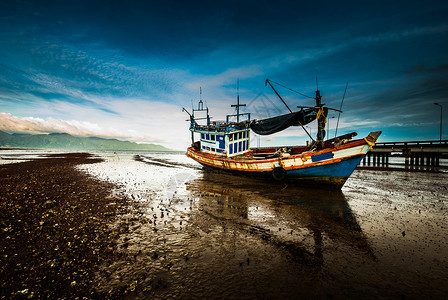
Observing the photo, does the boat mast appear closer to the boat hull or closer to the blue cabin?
the boat hull

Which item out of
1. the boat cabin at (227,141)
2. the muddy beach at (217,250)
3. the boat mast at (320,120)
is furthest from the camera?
the boat cabin at (227,141)

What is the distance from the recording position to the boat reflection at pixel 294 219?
17.0 feet

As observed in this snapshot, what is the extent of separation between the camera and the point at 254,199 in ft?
34.5

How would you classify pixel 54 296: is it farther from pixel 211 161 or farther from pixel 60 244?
pixel 211 161

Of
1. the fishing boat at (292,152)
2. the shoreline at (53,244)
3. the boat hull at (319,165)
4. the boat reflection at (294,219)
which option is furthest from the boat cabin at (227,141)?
the shoreline at (53,244)

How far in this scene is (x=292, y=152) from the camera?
18.5m

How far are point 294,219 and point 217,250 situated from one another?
12.8 feet

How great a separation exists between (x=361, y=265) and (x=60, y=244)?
7.68m

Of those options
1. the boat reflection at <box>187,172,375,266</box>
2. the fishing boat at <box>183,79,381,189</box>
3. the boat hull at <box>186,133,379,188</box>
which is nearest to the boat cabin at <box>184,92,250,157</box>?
the fishing boat at <box>183,79,381,189</box>

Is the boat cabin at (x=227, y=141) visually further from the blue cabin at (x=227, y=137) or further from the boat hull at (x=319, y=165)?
the boat hull at (x=319, y=165)

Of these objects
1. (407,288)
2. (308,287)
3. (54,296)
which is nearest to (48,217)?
(54,296)

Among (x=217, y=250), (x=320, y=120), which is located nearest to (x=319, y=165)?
(x=320, y=120)

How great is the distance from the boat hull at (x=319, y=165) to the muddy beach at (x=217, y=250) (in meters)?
3.79

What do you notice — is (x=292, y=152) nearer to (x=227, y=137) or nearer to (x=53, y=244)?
(x=227, y=137)
